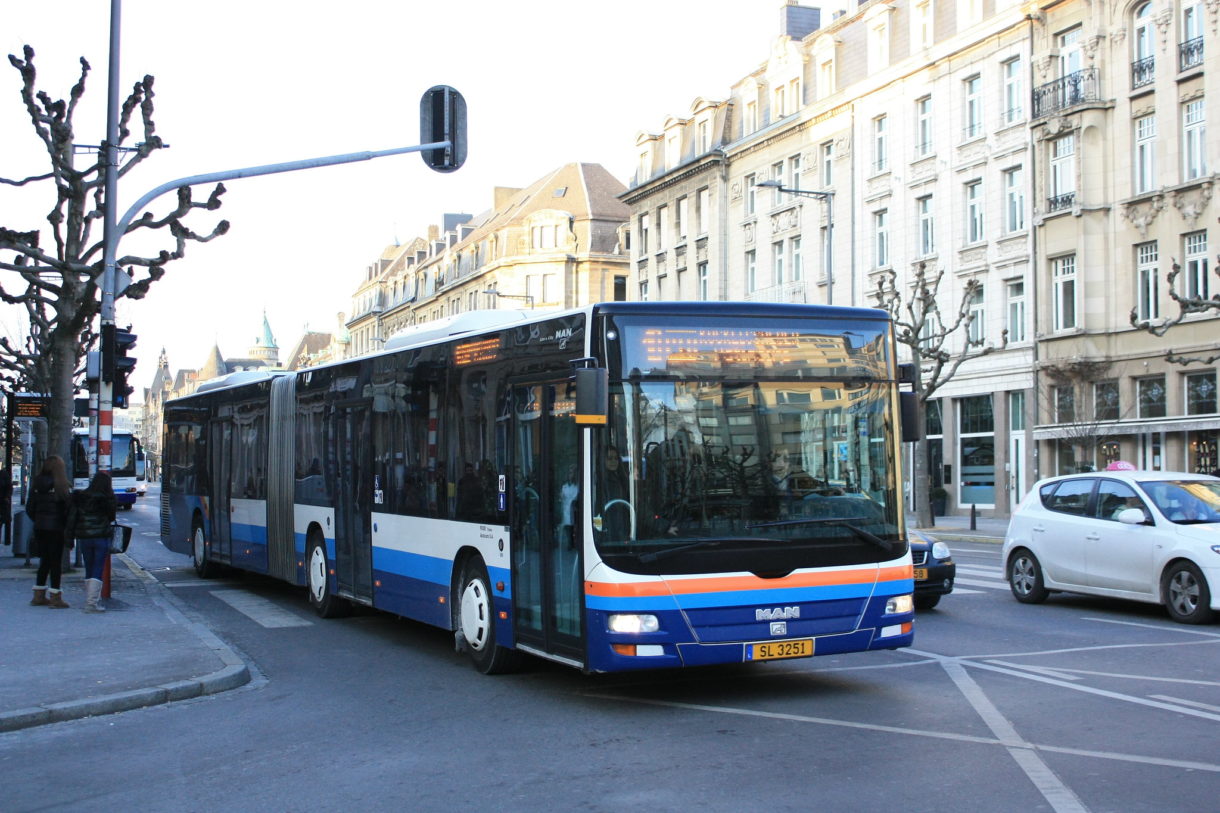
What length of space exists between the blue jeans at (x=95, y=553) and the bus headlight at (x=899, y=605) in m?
9.43

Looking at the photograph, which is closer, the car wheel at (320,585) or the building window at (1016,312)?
the car wheel at (320,585)

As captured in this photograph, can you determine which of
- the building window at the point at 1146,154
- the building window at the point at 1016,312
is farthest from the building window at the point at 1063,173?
the building window at the point at 1016,312

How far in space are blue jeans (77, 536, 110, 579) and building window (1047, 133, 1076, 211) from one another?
3027cm

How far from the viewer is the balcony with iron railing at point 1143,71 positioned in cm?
3575

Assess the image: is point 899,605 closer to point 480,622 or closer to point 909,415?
point 909,415

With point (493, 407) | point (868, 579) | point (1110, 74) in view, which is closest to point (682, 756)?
point (868, 579)

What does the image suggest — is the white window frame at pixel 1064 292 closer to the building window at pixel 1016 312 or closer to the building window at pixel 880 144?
the building window at pixel 1016 312

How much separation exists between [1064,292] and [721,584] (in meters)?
32.5

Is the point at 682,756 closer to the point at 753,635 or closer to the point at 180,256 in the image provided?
the point at 753,635

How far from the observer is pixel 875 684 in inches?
392

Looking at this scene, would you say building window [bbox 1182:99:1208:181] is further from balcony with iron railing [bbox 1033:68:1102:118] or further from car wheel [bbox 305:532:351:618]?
car wheel [bbox 305:532:351:618]

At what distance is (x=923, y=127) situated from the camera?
45.2 m

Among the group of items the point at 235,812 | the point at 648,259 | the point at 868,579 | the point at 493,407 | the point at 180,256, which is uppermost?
the point at 648,259

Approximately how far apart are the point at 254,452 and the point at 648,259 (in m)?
47.8
